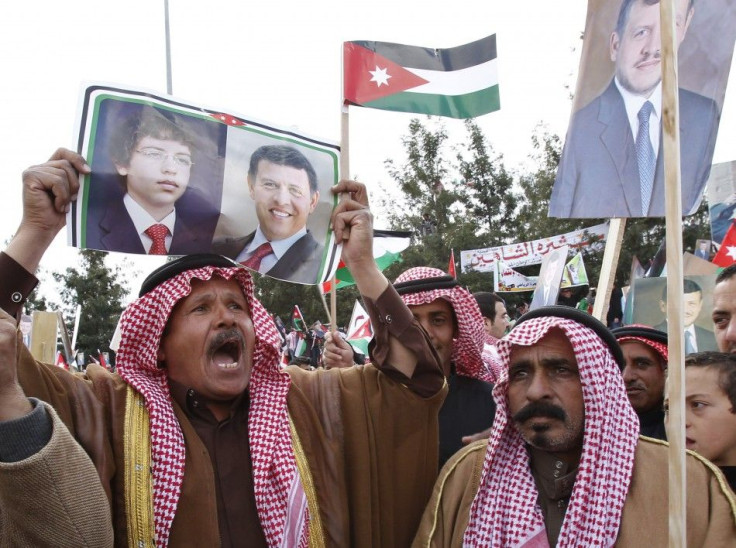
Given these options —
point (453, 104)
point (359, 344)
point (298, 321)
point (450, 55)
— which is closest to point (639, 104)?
point (453, 104)

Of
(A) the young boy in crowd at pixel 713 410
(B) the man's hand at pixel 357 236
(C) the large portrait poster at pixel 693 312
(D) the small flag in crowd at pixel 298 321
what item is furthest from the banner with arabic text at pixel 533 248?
(B) the man's hand at pixel 357 236

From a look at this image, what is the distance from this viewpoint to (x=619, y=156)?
128 inches

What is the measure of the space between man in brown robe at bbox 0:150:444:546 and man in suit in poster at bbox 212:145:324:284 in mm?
122

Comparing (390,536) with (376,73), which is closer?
(390,536)

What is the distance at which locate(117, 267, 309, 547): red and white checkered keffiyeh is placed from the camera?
7.51ft

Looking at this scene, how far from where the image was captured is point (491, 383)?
3.77 m

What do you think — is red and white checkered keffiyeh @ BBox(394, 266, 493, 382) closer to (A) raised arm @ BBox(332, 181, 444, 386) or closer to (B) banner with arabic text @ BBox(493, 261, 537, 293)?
(A) raised arm @ BBox(332, 181, 444, 386)

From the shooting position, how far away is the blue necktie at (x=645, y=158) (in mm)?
3207

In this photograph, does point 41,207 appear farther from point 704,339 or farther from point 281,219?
point 704,339

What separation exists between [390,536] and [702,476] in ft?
3.38

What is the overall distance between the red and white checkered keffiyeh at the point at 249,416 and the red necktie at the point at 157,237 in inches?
7.1

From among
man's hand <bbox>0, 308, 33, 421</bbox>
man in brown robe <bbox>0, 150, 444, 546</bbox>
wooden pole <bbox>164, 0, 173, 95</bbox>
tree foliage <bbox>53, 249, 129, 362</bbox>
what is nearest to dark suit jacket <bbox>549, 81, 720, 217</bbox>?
man in brown robe <bbox>0, 150, 444, 546</bbox>

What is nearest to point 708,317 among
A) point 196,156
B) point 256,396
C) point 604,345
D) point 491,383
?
point 491,383

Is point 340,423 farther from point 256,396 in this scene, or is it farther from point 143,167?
point 143,167
